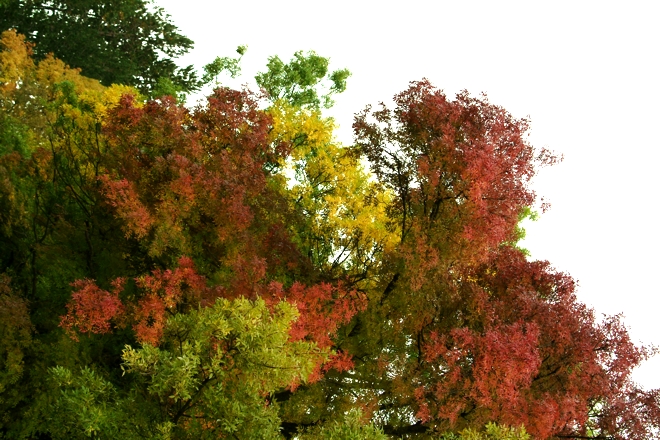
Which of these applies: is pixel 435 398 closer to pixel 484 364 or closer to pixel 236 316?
pixel 484 364

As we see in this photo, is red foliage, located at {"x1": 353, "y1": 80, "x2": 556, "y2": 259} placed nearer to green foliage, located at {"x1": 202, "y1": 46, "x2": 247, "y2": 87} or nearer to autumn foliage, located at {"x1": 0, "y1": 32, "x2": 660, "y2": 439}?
autumn foliage, located at {"x1": 0, "y1": 32, "x2": 660, "y2": 439}

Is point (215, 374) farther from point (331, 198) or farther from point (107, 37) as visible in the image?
point (107, 37)

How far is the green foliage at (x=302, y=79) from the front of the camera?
92.2 feet

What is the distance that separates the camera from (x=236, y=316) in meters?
11.0

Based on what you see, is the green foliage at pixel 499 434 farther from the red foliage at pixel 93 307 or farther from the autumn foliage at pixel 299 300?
the red foliage at pixel 93 307

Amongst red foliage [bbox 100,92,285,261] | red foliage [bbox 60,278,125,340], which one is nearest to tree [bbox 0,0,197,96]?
red foliage [bbox 100,92,285,261]

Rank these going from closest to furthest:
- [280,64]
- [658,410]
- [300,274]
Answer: [658,410] < [300,274] < [280,64]

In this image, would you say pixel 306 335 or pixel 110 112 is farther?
pixel 110 112

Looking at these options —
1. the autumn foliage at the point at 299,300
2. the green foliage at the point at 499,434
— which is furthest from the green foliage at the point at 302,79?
the green foliage at the point at 499,434

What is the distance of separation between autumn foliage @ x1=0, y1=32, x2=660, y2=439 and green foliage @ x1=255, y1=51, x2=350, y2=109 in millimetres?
10937

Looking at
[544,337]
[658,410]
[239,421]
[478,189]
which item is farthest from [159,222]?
[658,410]

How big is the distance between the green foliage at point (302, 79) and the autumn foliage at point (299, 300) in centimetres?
1094

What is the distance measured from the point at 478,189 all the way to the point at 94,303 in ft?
24.4

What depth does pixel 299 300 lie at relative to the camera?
14.0m
